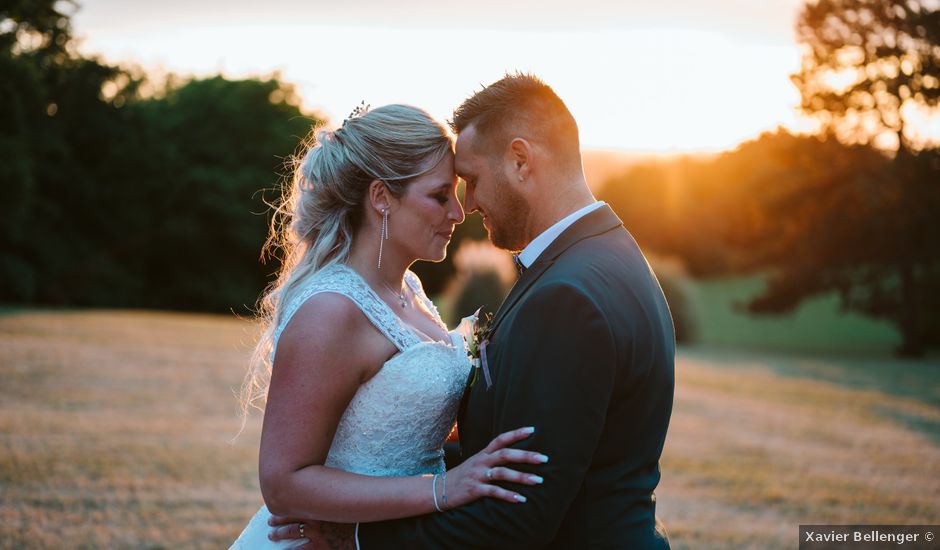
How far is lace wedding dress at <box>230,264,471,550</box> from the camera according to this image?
3.27 m

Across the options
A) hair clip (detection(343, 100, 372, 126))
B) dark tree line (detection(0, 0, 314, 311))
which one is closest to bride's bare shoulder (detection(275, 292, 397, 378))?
hair clip (detection(343, 100, 372, 126))

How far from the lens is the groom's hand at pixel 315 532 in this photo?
3.02m

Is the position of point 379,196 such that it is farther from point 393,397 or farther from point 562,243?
point 562,243

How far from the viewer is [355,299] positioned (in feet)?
10.6

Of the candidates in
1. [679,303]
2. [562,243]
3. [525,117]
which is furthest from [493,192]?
[679,303]

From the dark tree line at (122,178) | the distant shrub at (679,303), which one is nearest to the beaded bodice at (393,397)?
the dark tree line at (122,178)

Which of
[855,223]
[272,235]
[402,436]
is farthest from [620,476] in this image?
[855,223]

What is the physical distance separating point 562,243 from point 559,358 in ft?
1.75

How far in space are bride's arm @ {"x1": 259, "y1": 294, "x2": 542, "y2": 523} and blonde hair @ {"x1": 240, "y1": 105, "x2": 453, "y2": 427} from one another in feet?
1.26

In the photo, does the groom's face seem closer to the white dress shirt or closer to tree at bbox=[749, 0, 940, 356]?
the white dress shirt

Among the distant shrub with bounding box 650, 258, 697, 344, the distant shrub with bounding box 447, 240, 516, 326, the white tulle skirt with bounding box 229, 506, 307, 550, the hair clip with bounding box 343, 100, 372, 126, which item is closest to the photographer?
the white tulle skirt with bounding box 229, 506, 307, 550

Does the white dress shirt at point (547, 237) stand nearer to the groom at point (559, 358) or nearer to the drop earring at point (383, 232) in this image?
the groom at point (559, 358)

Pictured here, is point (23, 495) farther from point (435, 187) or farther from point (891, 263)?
point (891, 263)

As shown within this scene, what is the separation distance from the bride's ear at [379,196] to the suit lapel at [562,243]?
805 millimetres
